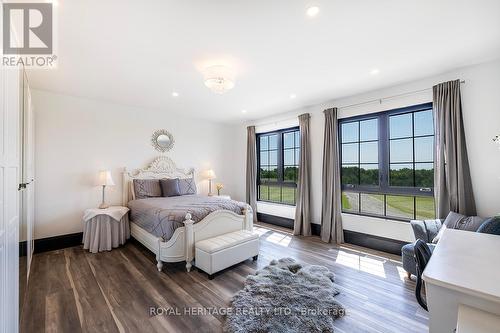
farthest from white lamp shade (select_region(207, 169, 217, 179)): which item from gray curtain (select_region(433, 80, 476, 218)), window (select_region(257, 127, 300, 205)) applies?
gray curtain (select_region(433, 80, 476, 218))

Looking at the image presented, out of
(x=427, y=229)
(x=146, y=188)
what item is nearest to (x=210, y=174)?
(x=146, y=188)

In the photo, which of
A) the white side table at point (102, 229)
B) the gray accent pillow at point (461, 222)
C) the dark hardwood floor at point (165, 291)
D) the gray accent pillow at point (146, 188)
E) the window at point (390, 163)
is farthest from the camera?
the gray accent pillow at point (146, 188)

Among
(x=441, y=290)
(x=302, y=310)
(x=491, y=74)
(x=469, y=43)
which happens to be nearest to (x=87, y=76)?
(x=302, y=310)

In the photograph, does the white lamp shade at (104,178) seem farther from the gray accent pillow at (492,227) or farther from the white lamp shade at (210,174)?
the gray accent pillow at (492,227)

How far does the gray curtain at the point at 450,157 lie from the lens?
256 cm

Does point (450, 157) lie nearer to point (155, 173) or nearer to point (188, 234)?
point (188, 234)

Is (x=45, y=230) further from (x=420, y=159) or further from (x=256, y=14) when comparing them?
(x=420, y=159)

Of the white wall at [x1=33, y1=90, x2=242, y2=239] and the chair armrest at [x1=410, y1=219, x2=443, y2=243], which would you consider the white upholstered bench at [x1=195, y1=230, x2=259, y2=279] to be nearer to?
the chair armrest at [x1=410, y1=219, x2=443, y2=243]

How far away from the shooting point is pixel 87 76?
9.32 ft

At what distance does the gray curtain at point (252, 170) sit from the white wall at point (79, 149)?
186cm

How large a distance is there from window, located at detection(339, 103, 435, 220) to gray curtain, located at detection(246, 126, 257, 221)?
211cm

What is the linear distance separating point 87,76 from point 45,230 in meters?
2.50

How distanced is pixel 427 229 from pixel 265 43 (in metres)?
2.84

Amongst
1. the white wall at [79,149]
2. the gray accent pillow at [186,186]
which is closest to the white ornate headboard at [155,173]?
the white wall at [79,149]
